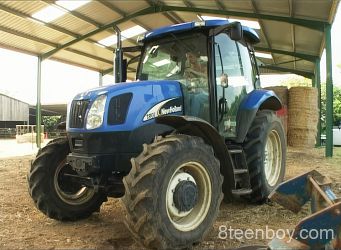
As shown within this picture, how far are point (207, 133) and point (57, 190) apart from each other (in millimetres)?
1833

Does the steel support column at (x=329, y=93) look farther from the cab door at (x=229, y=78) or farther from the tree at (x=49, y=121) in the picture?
the tree at (x=49, y=121)

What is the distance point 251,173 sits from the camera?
4980mm

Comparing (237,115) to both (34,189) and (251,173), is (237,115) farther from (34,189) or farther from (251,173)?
(34,189)

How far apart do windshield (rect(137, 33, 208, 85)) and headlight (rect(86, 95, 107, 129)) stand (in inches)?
43.8

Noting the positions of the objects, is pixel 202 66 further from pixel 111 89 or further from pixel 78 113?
pixel 78 113

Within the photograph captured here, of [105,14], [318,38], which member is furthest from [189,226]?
[318,38]

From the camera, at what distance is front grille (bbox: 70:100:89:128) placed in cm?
395

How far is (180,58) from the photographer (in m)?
4.70

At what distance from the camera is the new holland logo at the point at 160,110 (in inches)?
155

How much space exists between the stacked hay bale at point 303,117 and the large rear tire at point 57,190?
32.7 feet

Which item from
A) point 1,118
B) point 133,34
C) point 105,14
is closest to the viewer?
point 105,14

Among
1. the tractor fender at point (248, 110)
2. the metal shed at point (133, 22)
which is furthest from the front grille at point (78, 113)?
the metal shed at point (133, 22)

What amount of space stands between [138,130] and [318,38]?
35.7 feet

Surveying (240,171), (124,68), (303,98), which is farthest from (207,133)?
(303,98)
